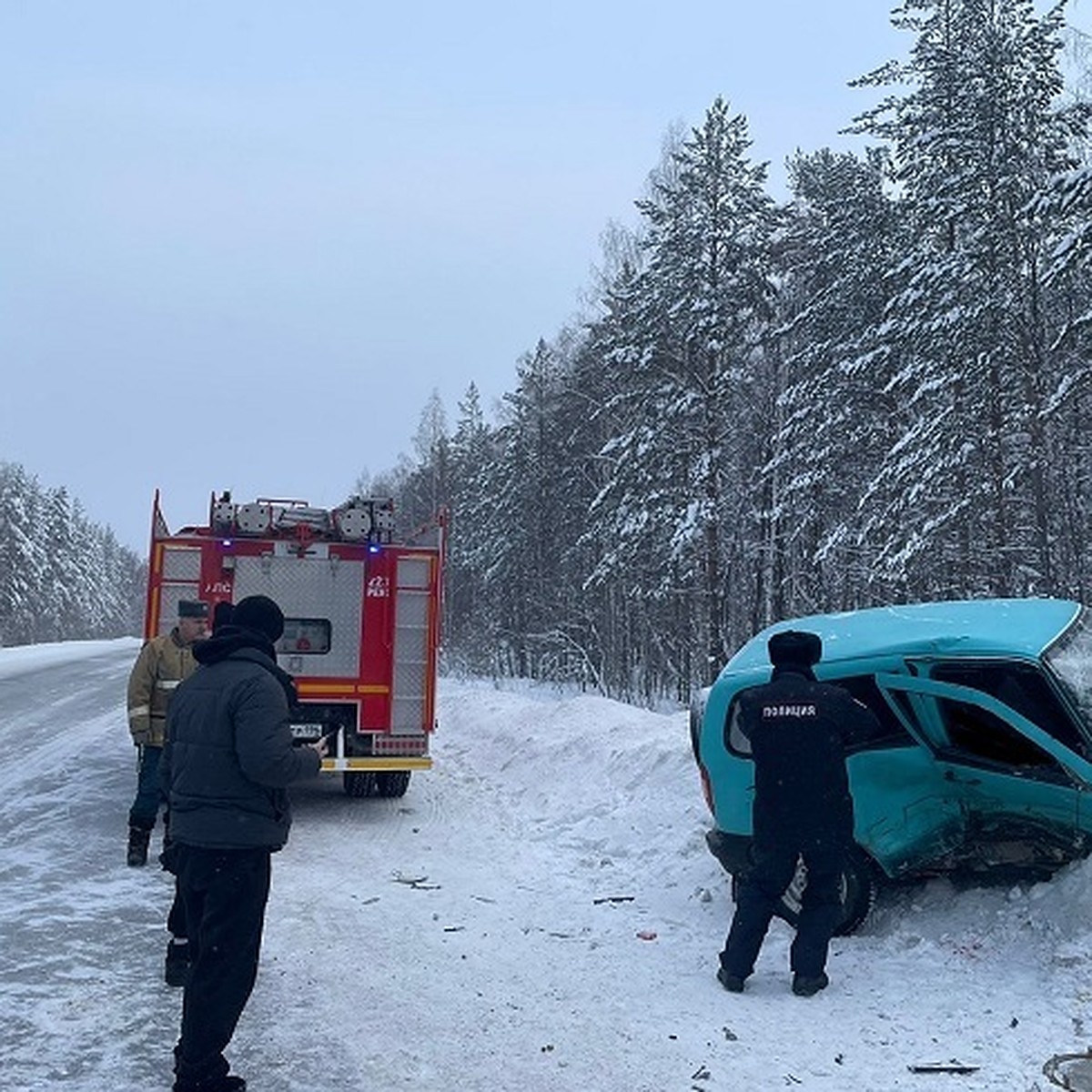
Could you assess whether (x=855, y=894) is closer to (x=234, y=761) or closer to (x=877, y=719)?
(x=877, y=719)

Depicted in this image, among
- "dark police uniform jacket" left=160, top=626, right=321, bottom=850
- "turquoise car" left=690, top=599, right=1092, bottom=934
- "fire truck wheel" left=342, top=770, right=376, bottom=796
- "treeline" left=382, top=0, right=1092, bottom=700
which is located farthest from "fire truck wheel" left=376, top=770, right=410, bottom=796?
"treeline" left=382, top=0, right=1092, bottom=700

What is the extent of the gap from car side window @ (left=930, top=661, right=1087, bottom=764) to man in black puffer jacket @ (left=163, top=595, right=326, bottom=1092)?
3.84 meters

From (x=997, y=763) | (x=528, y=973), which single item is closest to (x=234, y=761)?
(x=528, y=973)

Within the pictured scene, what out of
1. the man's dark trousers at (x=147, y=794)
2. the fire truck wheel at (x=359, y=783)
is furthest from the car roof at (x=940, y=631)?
the fire truck wheel at (x=359, y=783)

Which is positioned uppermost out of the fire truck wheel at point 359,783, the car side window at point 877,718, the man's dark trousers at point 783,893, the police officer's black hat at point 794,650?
the police officer's black hat at point 794,650

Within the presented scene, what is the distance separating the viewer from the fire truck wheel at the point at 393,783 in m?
11.4

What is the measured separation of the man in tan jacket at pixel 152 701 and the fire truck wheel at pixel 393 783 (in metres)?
3.22

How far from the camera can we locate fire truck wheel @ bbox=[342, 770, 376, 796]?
11484 mm

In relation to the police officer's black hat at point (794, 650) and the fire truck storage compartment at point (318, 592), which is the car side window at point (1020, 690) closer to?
the police officer's black hat at point (794, 650)

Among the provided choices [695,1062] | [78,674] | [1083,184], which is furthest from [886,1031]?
[78,674]

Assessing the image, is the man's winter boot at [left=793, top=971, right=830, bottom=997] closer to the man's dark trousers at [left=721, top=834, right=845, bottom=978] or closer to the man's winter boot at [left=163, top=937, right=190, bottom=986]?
the man's dark trousers at [left=721, top=834, right=845, bottom=978]

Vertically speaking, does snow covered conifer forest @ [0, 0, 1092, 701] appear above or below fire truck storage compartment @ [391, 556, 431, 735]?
above

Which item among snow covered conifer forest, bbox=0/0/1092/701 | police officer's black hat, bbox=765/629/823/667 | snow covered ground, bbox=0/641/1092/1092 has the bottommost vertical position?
snow covered ground, bbox=0/641/1092/1092

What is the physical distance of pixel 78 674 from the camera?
95.9 feet
